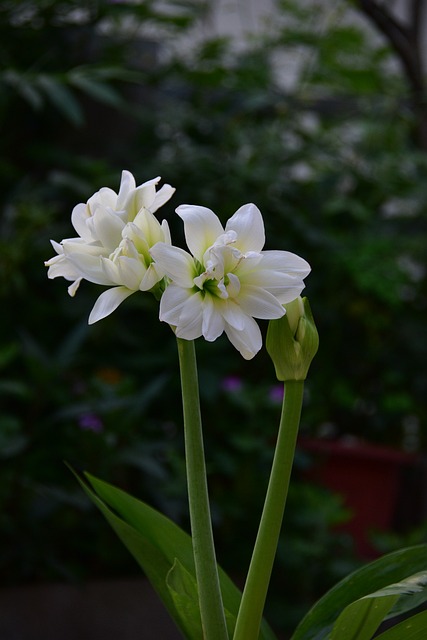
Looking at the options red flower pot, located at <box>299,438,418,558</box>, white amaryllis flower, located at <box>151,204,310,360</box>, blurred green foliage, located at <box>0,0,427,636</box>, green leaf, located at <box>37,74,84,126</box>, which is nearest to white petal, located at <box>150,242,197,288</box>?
white amaryllis flower, located at <box>151,204,310,360</box>

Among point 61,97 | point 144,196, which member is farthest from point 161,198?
point 61,97

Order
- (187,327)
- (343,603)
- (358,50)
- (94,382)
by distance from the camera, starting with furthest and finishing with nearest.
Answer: (358,50), (94,382), (343,603), (187,327)

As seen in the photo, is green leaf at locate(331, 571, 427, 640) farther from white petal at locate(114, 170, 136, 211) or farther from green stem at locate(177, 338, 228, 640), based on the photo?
white petal at locate(114, 170, 136, 211)

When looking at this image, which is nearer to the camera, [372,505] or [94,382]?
[94,382]

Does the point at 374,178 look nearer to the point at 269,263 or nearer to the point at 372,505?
the point at 372,505

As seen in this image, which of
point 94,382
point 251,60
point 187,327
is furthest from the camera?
point 251,60

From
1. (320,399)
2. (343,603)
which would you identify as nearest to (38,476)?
(320,399)

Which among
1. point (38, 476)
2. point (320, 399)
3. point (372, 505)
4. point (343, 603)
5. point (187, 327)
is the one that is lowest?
point (372, 505)
